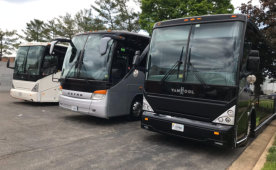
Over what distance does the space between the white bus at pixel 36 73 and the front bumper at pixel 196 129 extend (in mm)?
7056

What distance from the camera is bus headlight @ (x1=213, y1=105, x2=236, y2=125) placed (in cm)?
473

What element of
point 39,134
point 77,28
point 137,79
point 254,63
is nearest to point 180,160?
point 254,63

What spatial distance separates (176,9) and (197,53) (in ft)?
52.4

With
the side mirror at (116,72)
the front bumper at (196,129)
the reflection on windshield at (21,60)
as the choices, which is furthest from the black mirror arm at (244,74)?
the reflection on windshield at (21,60)

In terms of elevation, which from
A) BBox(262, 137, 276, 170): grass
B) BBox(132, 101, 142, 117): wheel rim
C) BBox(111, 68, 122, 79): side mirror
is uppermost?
BBox(111, 68, 122, 79): side mirror

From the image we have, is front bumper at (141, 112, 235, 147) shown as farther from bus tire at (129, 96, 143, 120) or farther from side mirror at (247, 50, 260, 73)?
bus tire at (129, 96, 143, 120)

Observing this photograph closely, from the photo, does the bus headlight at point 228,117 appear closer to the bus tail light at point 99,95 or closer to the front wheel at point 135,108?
the bus tail light at point 99,95

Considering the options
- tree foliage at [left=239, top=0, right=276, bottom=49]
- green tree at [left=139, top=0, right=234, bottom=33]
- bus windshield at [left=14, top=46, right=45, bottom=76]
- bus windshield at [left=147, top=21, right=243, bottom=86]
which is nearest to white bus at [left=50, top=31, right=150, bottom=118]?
bus windshield at [left=147, top=21, right=243, bottom=86]

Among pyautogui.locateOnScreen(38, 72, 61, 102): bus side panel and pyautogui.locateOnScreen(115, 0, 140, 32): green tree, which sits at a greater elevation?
pyautogui.locateOnScreen(115, 0, 140, 32): green tree

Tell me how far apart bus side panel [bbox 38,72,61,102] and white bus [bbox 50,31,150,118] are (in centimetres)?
322

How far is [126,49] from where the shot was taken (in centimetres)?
809

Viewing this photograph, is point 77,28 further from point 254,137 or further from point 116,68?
point 254,137

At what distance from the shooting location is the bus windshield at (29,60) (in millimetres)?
11070

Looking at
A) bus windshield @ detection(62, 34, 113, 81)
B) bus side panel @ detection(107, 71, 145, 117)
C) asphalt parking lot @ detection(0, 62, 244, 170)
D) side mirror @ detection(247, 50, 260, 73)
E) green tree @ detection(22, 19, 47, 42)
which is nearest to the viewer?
asphalt parking lot @ detection(0, 62, 244, 170)
